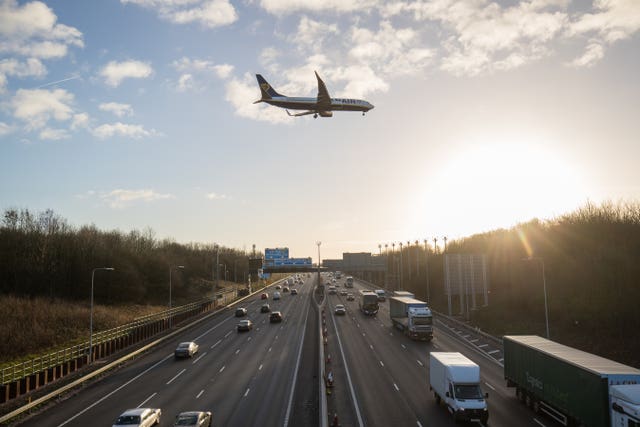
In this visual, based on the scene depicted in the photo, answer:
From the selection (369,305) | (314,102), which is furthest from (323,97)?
(369,305)

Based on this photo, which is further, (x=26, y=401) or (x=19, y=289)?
(x=19, y=289)

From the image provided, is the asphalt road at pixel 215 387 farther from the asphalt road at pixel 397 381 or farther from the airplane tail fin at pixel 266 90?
the airplane tail fin at pixel 266 90

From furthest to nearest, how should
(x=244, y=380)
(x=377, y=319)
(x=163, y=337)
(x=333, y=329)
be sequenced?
1. (x=377, y=319)
2. (x=333, y=329)
3. (x=163, y=337)
4. (x=244, y=380)

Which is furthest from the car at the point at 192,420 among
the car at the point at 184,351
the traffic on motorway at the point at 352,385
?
the car at the point at 184,351

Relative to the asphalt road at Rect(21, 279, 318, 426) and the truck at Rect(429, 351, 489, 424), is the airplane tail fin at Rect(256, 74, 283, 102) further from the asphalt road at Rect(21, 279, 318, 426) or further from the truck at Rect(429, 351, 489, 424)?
the truck at Rect(429, 351, 489, 424)

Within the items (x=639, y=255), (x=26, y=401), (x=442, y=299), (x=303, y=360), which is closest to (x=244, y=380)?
(x=303, y=360)

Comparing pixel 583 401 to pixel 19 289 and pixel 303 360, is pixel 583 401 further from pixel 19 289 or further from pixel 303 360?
pixel 19 289
